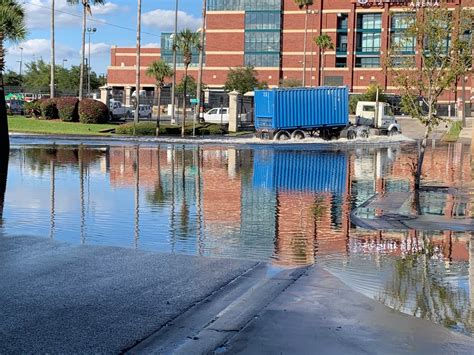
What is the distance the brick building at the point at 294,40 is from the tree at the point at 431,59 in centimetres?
8691

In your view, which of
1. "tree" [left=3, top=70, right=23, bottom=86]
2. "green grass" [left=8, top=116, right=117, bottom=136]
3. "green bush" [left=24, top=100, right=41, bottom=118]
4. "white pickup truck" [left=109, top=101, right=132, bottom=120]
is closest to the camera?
"green grass" [left=8, top=116, right=117, bottom=136]

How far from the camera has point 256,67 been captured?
4481 inches

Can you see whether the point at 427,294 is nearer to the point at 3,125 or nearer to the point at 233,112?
the point at 3,125

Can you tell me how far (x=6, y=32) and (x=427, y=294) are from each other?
24900mm

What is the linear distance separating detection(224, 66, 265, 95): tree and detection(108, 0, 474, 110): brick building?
9421mm

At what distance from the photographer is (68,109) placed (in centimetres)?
5381

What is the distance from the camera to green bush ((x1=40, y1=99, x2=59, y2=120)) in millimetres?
55406

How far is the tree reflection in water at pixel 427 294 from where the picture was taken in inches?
284

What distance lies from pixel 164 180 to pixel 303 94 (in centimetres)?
2644

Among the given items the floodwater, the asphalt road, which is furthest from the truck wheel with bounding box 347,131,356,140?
the asphalt road

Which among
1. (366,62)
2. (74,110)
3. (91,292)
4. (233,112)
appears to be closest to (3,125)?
(91,292)

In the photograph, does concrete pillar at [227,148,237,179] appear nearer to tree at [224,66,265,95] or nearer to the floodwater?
the floodwater

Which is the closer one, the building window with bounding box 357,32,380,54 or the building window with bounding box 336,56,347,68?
the building window with bounding box 357,32,380,54

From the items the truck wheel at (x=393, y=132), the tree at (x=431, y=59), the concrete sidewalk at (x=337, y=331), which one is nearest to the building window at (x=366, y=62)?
the truck wheel at (x=393, y=132)
